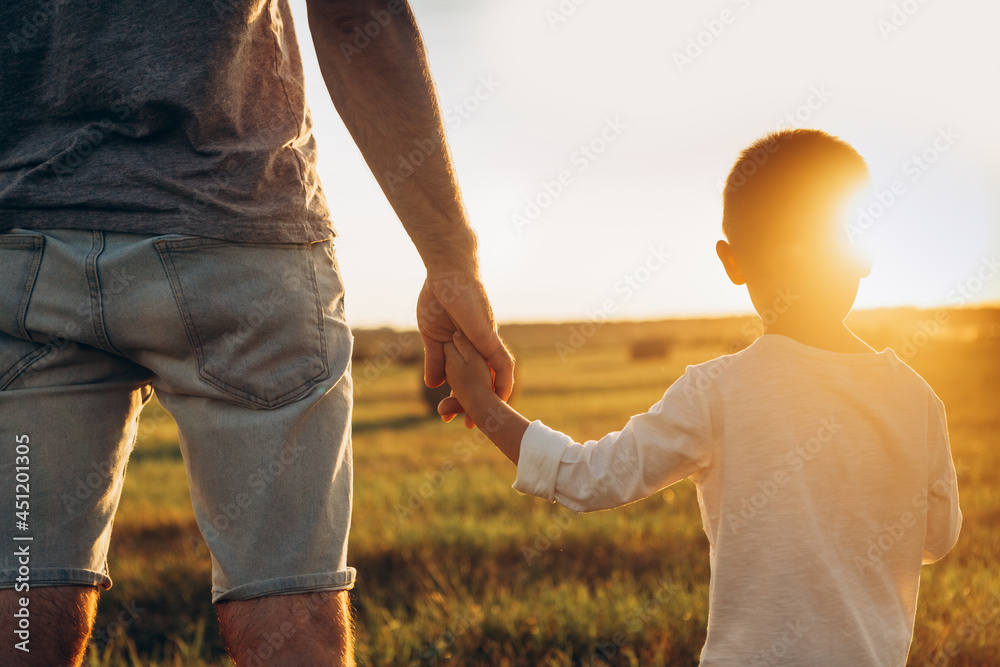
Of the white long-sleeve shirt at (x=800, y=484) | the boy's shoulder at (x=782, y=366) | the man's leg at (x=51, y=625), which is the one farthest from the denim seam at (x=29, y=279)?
the boy's shoulder at (x=782, y=366)

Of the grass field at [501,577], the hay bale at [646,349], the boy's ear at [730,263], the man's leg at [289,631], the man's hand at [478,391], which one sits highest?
the boy's ear at [730,263]

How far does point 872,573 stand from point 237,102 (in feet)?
4.89

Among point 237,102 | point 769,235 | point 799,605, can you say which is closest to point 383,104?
point 237,102

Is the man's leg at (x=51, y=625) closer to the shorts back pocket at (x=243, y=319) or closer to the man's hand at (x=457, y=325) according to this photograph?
the shorts back pocket at (x=243, y=319)

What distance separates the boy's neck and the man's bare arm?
0.68m

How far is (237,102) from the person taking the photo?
151 centimetres

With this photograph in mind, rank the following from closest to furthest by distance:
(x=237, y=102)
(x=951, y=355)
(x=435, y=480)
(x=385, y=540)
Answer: (x=237, y=102) < (x=385, y=540) < (x=435, y=480) < (x=951, y=355)

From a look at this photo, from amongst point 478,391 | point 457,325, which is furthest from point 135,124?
point 478,391

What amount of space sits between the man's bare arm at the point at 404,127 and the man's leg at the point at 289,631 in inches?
29.0

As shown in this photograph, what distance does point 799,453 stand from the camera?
1.52 meters

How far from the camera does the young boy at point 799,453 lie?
4.94 ft

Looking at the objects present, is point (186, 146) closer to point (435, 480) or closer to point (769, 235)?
point (769, 235)

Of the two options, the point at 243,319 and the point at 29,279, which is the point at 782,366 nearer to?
the point at 243,319

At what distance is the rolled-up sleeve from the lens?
1543 mm
